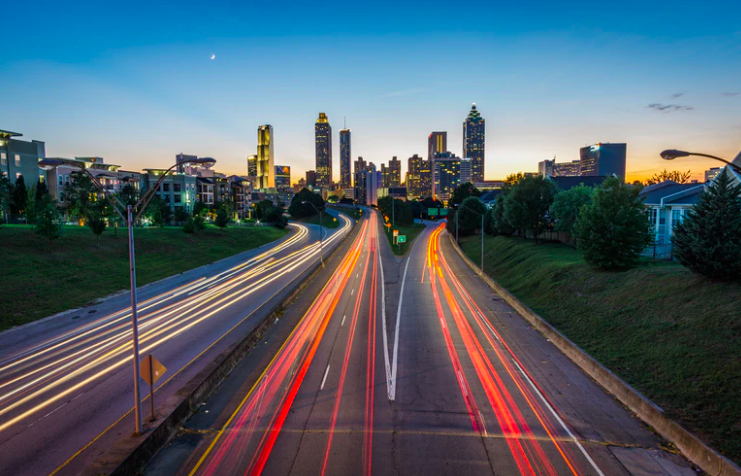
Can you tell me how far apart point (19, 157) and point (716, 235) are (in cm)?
9664

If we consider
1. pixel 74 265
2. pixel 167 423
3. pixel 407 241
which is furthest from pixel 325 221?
pixel 167 423

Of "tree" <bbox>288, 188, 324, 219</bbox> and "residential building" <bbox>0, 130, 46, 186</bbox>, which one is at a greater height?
"residential building" <bbox>0, 130, 46, 186</bbox>

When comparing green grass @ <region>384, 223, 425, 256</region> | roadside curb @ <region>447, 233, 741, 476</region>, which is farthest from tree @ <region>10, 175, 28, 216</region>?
roadside curb @ <region>447, 233, 741, 476</region>

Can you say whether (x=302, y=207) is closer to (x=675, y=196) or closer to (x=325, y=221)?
(x=325, y=221)

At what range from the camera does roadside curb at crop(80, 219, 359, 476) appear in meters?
9.16

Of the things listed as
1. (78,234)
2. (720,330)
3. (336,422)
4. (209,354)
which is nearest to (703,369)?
(720,330)

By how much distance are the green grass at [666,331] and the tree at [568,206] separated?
1504cm

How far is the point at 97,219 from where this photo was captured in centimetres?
4459

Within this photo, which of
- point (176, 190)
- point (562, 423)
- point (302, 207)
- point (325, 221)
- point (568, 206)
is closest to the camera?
point (562, 423)

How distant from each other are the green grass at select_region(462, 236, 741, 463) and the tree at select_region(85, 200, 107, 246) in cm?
4683

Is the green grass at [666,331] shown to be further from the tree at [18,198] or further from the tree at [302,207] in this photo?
the tree at [302,207]

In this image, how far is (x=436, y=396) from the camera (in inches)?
558

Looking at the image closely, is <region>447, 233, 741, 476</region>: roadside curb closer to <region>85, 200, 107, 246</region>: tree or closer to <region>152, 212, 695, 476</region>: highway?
<region>152, 212, 695, 476</region>: highway

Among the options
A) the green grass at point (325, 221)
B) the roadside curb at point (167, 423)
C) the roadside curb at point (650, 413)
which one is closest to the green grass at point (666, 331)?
the roadside curb at point (650, 413)
